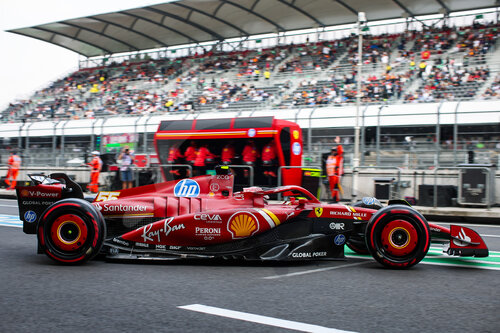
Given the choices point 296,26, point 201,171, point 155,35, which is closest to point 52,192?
point 201,171

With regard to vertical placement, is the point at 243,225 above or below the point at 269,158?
below

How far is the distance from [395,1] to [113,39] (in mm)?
22753

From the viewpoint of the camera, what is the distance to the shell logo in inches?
244

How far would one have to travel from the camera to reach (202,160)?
17.6 m

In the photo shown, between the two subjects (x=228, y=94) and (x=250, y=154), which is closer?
(x=250, y=154)

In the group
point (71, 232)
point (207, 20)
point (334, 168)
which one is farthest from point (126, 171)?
point (207, 20)

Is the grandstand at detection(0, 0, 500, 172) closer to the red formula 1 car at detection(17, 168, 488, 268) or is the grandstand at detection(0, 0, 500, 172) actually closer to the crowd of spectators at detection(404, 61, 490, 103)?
the crowd of spectators at detection(404, 61, 490, 103)

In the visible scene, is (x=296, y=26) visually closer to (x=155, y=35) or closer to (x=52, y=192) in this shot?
(x=155, y=35)

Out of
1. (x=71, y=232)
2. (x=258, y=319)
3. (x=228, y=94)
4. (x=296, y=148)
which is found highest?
(x=228, y=94)

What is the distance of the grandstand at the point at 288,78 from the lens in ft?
54.2

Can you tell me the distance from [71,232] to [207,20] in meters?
32.0

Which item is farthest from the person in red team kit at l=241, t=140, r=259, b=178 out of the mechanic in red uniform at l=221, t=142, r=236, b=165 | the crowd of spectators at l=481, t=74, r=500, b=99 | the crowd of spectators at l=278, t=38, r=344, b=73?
the crowd of spectators at l=278, t=38, r=344, b=73

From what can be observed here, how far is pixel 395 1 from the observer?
101 ft

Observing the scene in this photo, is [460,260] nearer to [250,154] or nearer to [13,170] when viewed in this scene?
[250,154]
